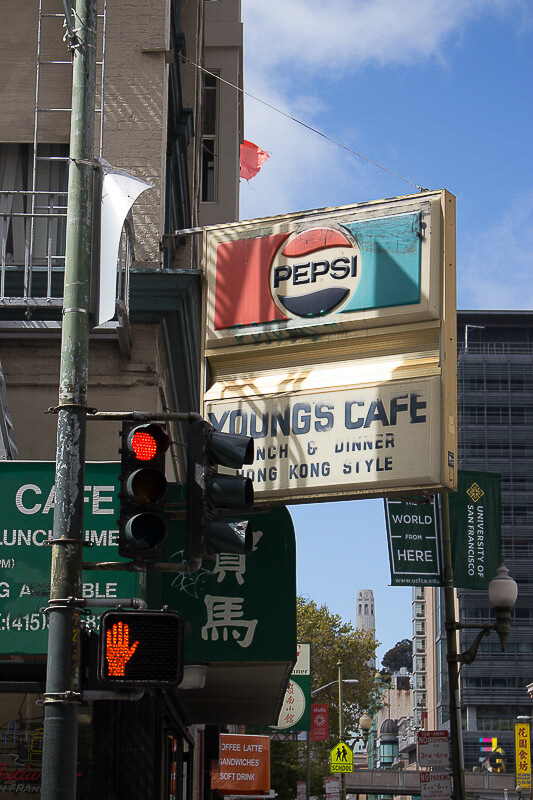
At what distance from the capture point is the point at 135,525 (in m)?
6.68

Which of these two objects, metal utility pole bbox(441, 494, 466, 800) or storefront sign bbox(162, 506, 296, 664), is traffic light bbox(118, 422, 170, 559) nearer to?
storefront sign bbox(162, 506, 296, 664)

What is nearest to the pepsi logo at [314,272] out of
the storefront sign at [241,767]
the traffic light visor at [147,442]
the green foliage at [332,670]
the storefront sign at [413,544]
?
the traffic light visor at [147,442]

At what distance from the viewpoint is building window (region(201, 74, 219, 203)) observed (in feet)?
92.1

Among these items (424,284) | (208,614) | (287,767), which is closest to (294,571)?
(208,614)

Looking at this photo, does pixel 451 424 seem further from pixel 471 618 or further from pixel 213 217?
pixel 471 618

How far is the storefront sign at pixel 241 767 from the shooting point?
2175cm

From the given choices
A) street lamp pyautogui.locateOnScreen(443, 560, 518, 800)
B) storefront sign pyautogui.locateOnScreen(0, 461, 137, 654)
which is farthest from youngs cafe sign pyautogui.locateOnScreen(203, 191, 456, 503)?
street lamp pyautogui.locateOnScreen(443, 560, 518, 800)

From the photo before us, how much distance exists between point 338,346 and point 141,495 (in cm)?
347

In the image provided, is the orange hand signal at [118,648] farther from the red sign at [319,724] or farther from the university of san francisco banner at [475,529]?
the red sign at [319,724]

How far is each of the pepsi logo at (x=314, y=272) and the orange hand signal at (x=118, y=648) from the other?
13.1 ft

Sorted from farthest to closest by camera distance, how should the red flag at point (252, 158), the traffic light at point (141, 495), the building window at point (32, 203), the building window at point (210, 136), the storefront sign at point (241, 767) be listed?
the red flag at point (252, 158) < the building window at point (210, 136) < the storefront sign at point (241, 767) < the building window at point (32, 203) < the traffic light at point (141, 495)

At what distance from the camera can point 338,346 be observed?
9734 mm

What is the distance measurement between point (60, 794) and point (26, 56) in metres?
9.05

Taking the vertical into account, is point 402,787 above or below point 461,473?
below
